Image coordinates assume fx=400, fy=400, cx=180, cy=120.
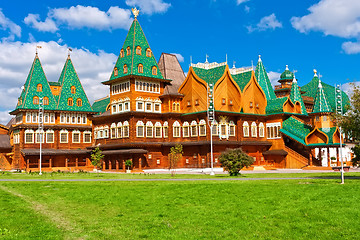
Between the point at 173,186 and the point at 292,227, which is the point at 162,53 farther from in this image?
the point at 292,227

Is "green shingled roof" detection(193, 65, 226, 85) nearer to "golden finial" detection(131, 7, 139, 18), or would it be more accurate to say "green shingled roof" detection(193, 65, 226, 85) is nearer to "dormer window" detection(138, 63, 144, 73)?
"dormer window" detection(138, 63, 144, 73)

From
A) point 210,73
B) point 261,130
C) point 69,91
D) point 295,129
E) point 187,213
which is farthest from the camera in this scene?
point 69,91

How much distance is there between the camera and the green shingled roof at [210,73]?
61.0 m

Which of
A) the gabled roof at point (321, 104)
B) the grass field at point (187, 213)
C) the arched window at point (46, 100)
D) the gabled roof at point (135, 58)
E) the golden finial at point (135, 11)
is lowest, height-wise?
the grass field at point (187, 213)

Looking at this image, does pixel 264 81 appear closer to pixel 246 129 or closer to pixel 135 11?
pixel 246 129

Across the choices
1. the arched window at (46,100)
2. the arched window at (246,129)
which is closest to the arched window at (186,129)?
the arched window at (246,129)

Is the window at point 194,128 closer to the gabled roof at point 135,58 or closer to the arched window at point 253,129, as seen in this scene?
the gabled roof at point 135,58

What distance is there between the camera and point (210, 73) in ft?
207

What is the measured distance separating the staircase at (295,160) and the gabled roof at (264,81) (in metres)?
13.2

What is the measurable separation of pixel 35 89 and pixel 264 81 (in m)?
39.6

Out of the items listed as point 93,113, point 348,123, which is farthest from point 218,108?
point 348,123

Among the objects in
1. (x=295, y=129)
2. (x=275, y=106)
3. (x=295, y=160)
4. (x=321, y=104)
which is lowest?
(x=295, y=160)

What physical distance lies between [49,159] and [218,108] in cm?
2808

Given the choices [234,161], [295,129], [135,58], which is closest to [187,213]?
[234,161]
